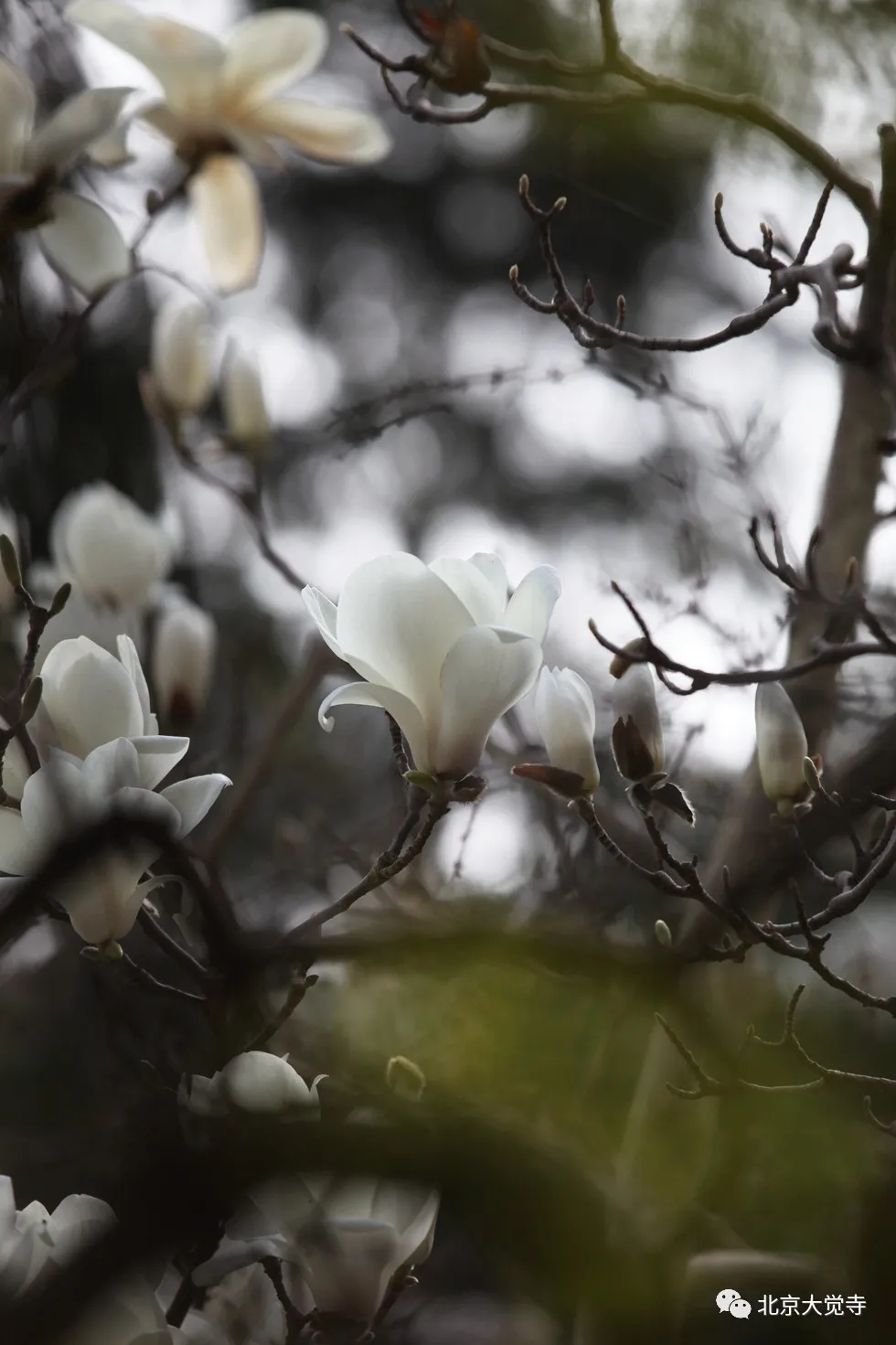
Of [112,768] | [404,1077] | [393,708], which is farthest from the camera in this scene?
[393,708]

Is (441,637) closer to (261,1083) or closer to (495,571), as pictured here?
(495,571)

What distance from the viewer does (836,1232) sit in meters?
0.23

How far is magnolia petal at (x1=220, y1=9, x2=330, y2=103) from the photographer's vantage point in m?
0.74

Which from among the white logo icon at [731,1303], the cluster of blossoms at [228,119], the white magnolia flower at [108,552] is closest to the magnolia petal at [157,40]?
the cluster of blossoms at [228,119]

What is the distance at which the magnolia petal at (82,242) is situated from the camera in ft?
1.88

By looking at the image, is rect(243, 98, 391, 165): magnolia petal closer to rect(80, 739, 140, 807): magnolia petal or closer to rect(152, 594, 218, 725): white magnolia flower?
rect(152, 594, 218, 725): white magnolia flower

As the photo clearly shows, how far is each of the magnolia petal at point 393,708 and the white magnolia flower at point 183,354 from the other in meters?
0.49

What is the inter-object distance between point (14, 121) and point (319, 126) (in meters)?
0.25

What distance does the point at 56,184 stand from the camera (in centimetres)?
56

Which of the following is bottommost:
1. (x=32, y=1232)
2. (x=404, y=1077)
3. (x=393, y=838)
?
(x=393, y=838)

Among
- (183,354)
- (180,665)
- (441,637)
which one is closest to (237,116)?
(183,354)

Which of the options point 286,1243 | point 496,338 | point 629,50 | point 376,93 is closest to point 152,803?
point 286,1243

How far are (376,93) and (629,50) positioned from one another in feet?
6.91

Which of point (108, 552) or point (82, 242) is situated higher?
point (82, 242)
